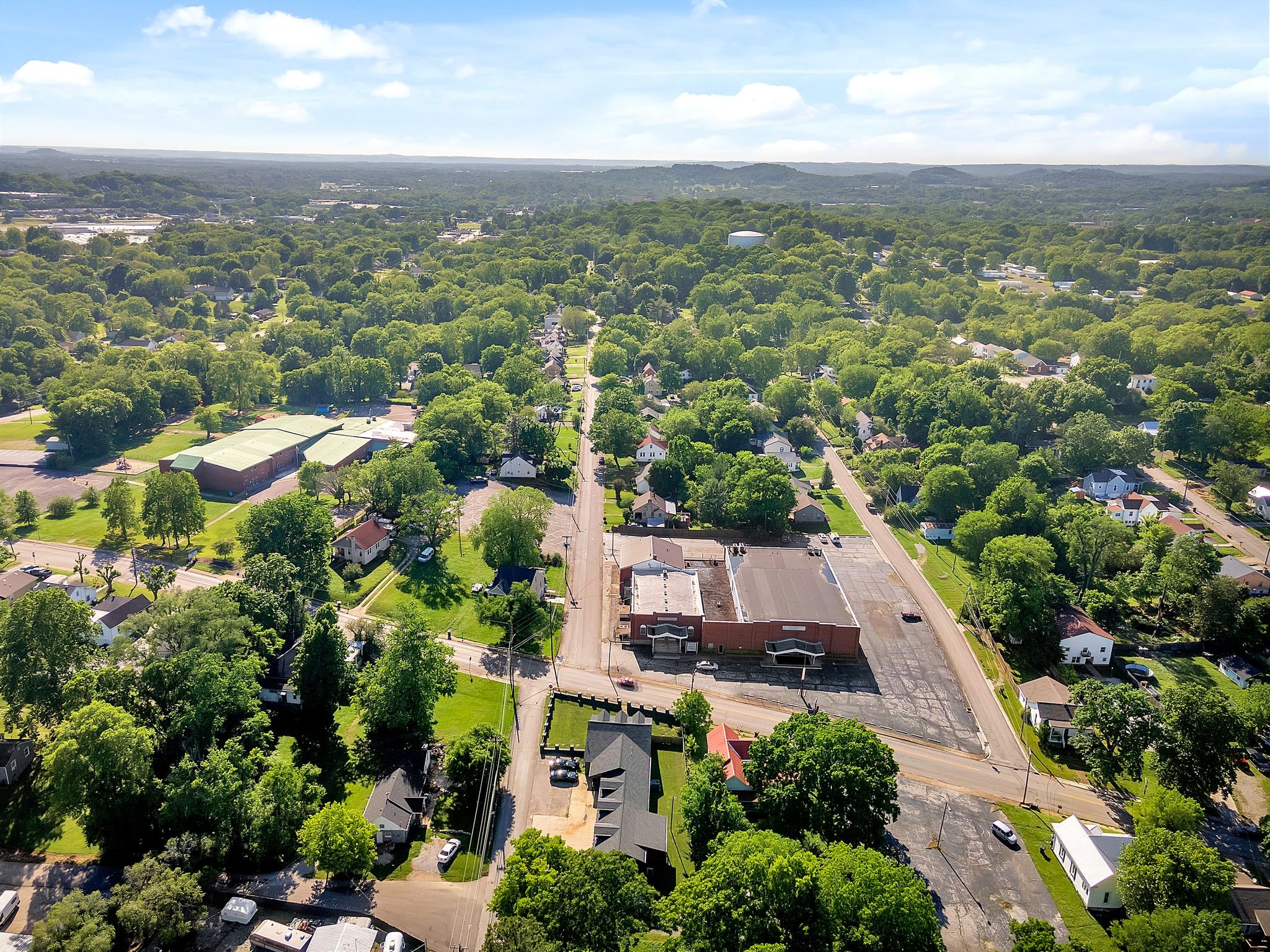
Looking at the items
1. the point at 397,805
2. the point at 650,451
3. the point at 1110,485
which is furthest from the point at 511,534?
the point at 1110,485

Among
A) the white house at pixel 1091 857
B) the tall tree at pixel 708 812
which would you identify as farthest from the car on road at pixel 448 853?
the white house at pixel 1091 857

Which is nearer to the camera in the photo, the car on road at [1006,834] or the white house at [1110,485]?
the car on road at [1006,834]

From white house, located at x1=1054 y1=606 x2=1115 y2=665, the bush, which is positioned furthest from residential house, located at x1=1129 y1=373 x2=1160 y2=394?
the bush

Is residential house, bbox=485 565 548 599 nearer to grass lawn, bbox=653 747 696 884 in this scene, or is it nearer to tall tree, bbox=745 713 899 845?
grass lawn, bbox=653 747 696 884

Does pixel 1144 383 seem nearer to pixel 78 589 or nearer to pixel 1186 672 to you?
pixel 1186 672

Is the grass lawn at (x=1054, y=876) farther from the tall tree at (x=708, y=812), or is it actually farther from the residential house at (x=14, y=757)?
the residential house at (x=14, y=757)

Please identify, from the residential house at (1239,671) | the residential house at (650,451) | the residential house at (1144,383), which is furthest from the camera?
the residential house at (1144,383)
